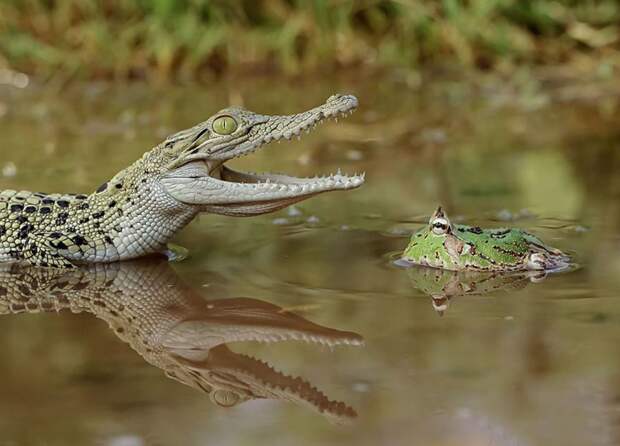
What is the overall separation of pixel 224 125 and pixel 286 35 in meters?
5.37

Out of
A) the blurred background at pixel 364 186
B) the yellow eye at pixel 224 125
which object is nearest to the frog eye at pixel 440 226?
the blurred background at pixel 364 186

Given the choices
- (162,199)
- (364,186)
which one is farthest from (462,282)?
(364,186)

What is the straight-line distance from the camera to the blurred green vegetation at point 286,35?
35.2ft

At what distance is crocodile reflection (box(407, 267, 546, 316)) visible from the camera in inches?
195

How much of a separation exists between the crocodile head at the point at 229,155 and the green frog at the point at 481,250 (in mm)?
673

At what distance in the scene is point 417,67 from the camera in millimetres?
11219

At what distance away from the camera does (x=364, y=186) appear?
7.20m

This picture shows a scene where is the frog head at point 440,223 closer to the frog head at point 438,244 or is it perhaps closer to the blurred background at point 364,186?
the frog head at point 438,244

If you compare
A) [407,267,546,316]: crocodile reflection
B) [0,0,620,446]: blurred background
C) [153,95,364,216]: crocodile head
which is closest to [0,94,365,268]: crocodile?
[153,95,364,216]: crocodile head

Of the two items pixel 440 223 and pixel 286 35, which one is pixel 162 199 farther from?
pixel 286 35

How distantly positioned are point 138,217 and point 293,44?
5693 millimetres

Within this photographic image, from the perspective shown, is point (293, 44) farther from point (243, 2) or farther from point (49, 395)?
point (49, 395)

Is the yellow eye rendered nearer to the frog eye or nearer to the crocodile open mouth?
the crocodile open mouth

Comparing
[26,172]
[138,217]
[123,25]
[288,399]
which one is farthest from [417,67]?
[288,399]
